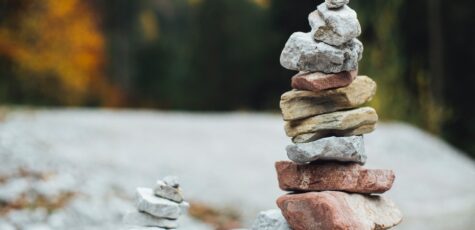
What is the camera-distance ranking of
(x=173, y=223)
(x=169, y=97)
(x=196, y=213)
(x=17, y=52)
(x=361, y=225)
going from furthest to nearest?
(x=169, y=97), (x=17, y=52), (x=196, y=213), (x=173, y=223), (x=361, y=225)

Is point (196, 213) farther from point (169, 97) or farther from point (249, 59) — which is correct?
point (169, 97)

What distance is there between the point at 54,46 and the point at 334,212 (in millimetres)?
21087

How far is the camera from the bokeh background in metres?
16.4

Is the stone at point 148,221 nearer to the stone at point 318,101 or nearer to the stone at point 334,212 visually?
the stone at point 334,212

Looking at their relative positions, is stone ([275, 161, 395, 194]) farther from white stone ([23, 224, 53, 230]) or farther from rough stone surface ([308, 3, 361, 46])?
white stone ([23, 224, 53, 230])

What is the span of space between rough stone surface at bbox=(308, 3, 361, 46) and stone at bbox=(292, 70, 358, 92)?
1.00ft

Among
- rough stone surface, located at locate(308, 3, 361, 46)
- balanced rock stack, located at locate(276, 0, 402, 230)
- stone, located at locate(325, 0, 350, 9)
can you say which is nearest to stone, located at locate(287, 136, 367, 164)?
balanced rock stack, located at locate(276, 0, 402, 230)

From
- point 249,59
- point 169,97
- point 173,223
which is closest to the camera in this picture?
point 173,223

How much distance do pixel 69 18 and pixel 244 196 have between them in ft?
45.0

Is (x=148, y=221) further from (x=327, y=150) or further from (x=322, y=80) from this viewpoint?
(x=322, y=80)

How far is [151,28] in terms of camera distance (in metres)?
32.2

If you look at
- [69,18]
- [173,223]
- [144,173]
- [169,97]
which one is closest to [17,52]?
[69,18]

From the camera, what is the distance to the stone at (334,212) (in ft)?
23.1

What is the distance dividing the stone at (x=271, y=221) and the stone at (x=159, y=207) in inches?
32.5
